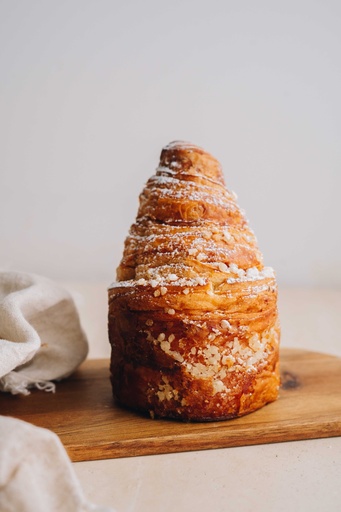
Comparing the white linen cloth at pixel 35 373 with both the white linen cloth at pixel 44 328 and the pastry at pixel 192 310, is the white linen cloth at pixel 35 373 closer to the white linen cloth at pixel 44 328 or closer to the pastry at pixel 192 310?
the white linen cloth at pixel 44 328

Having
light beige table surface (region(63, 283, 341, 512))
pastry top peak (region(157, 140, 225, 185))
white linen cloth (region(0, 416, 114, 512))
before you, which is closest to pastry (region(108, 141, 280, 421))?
pastry top peak (region(157, 140, 225, 185))

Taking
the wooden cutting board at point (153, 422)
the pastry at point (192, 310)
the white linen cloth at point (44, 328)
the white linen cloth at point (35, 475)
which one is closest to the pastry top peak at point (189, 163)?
the pastry at point (192, 310)

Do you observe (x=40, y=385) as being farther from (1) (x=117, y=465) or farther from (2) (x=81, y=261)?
(2) (x=81, y=261)

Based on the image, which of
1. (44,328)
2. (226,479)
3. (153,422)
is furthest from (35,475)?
(44,328)

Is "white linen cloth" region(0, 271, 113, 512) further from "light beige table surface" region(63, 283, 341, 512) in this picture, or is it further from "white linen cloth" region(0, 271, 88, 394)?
"light beige table surface" region(63, 283, 341, 512)

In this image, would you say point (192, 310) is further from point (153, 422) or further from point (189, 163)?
point (189, 163)

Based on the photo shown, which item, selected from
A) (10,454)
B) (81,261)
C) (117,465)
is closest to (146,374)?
(117,465)
